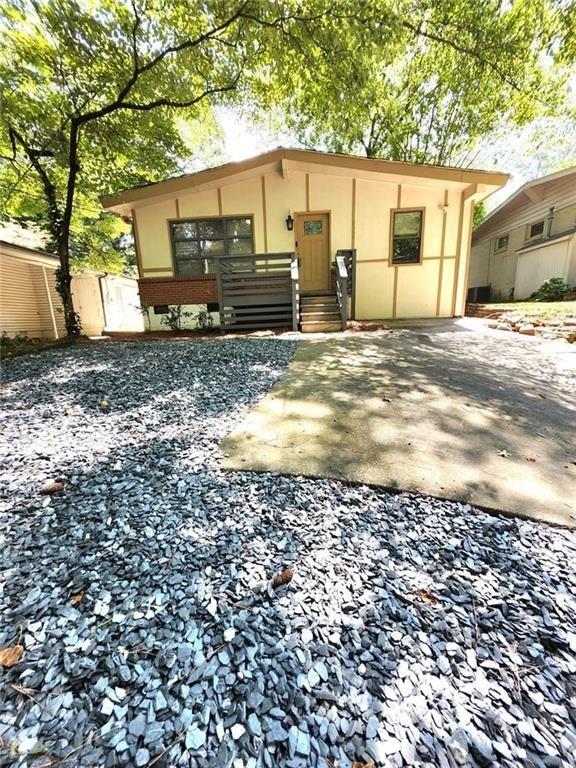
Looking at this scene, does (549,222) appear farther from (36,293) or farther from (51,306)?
(36,293)

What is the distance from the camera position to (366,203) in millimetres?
8891

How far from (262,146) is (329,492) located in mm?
18958

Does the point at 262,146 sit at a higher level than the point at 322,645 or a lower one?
higher

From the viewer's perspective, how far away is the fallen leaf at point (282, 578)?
1.36 meters

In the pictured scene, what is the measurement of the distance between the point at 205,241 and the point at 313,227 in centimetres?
294

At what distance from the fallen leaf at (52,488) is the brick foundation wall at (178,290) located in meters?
7.88

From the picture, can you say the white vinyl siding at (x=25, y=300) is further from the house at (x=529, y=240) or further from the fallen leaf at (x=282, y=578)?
the house at (x=529, y=240)

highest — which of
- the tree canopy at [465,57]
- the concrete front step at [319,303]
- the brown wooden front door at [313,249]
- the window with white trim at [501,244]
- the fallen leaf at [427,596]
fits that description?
the tree canopy at [465,57]

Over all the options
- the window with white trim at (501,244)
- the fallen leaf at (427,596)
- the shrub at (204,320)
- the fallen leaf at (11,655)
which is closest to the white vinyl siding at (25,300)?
the shrub at (204,320)

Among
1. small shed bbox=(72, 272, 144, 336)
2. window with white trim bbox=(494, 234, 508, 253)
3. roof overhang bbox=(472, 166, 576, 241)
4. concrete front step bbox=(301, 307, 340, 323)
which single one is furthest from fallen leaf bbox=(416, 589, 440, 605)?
window with white trim bbox=(494, 234, 508, 253)

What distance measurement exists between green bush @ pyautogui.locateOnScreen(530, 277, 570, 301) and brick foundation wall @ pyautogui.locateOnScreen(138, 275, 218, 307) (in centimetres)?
1133

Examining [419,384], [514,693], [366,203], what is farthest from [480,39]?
[514,693]

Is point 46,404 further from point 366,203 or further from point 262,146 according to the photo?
point 262,146

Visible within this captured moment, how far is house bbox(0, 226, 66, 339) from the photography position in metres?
11.0
